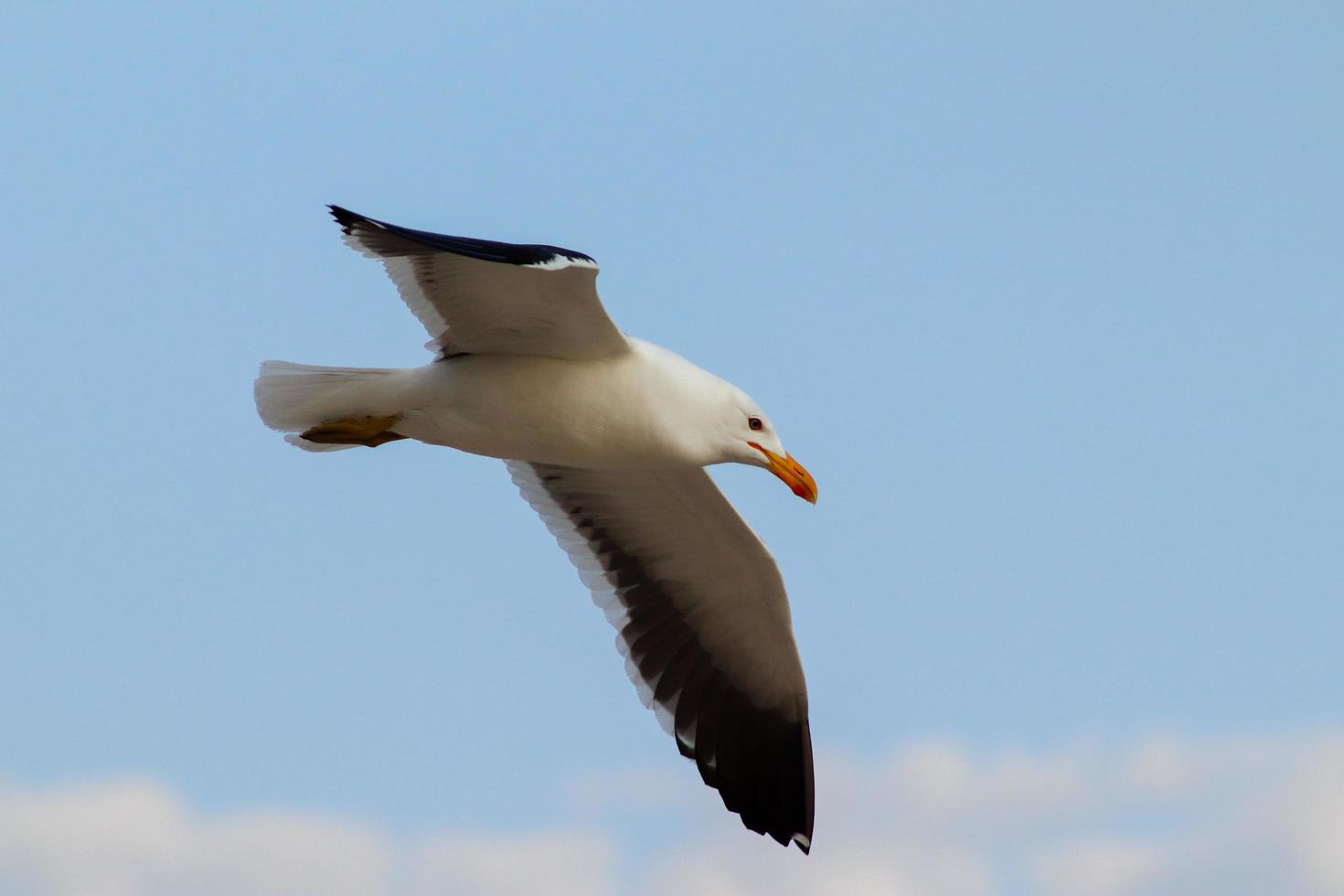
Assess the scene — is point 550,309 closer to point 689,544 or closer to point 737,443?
point 737,443

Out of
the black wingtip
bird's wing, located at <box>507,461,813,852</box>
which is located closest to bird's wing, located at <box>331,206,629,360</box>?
the black wingtip

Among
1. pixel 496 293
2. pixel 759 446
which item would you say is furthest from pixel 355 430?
pixel 759 446

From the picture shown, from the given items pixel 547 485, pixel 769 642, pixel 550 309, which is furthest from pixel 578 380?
pixel 769 642

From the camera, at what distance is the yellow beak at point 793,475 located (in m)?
6.62

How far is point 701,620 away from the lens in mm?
7867

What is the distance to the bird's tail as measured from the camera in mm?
6488

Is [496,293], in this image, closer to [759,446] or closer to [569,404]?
[569,404]

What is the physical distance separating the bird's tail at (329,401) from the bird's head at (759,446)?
4.15ft

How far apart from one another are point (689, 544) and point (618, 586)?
420 mm

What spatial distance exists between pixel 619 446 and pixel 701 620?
1688mm

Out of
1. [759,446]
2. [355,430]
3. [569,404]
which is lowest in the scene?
[355,430]

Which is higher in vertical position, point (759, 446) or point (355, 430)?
point (759, 446)

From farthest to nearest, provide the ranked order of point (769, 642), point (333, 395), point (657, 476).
Answer: 1. point (769, 642)
2. point (657, 476)
3. point (333, 395)

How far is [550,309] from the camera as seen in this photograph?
6.21 metres
